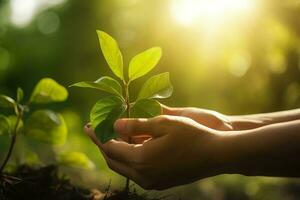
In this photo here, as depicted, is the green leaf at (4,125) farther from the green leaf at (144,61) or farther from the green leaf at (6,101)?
the green leaf at (144,61)

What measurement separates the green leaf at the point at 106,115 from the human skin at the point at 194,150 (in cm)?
3

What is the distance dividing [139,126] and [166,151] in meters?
0.09

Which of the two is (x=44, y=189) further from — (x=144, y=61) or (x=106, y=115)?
(x=144, y=61)

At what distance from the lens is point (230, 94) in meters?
6.52

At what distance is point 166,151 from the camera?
1205 mm

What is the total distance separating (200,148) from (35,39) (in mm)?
18752

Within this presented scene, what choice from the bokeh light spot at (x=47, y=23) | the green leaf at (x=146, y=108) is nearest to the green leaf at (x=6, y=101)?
the green leaf at (x=146, y=108)

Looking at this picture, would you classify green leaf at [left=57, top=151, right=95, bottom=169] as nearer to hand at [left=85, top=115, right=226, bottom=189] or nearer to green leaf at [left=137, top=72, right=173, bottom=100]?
hand at [left=85, top=115, right=226, bottom=189]

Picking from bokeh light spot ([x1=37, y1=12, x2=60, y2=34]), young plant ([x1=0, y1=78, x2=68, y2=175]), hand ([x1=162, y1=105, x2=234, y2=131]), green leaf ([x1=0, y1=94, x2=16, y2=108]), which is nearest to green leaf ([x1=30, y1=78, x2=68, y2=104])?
young plant ([x1=0, y1=78, x2=68, y2=175])

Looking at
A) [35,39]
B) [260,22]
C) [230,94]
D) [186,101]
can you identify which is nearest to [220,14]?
[230,94]

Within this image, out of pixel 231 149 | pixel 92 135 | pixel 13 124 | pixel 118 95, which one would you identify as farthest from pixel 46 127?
pixel 231 149

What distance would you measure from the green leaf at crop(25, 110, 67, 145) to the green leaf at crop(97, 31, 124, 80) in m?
0.41

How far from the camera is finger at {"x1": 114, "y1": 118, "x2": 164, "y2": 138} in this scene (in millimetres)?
1178

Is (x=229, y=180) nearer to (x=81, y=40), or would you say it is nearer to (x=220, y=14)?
(x=220, y=14)
